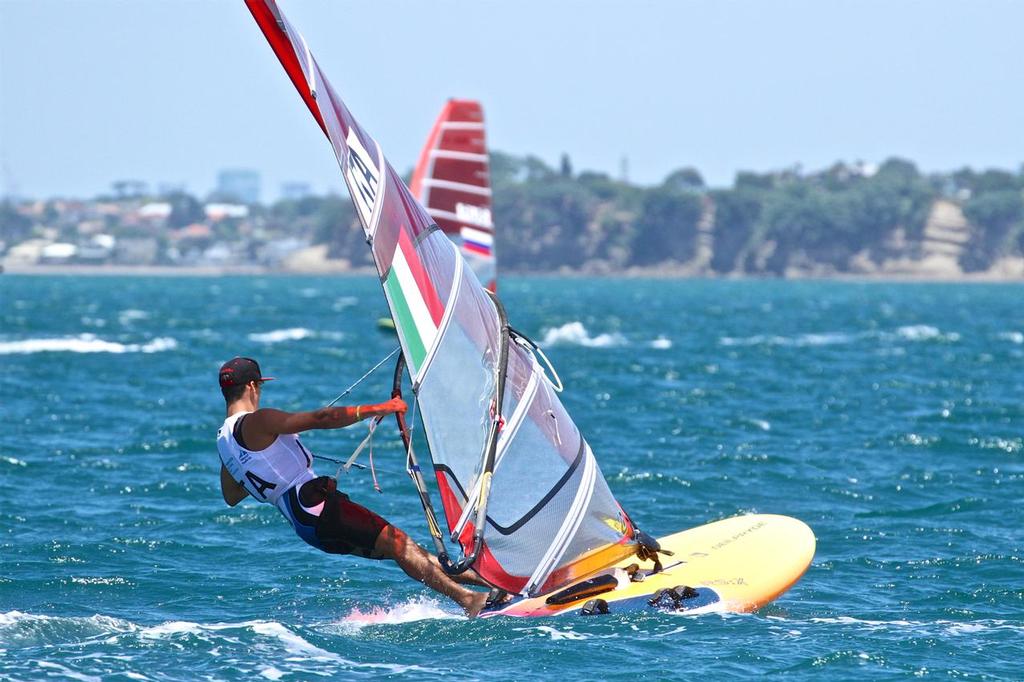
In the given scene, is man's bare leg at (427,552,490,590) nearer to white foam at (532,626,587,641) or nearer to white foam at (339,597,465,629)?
white foam at (339,597,465,629)

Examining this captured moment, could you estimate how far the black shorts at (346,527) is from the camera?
9609mm

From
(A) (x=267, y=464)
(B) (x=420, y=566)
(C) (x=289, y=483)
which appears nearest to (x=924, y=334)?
(B) (x=420, y=566)

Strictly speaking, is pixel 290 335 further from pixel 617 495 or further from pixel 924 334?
pixel 617 495

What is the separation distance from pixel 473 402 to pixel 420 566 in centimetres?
110

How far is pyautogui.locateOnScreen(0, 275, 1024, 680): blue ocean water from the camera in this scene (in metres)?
9.12

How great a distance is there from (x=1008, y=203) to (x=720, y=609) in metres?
172

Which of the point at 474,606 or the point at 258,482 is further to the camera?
the point at 474,606

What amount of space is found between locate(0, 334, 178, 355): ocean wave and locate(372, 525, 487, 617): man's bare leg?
25.1 metres

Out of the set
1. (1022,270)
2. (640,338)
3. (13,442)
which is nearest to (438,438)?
(13,442)

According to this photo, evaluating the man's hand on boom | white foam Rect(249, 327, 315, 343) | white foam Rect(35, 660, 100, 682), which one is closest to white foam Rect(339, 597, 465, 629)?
the man's hand on boom

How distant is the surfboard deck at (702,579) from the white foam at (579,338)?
88.5 feet

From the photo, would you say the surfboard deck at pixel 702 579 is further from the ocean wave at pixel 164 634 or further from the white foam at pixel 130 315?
the white foam at pixel 130 315

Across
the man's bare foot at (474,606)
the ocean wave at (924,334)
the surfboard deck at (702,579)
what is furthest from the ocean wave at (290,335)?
the man's bare foot at (474,606)

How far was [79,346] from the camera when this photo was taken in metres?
35.4
